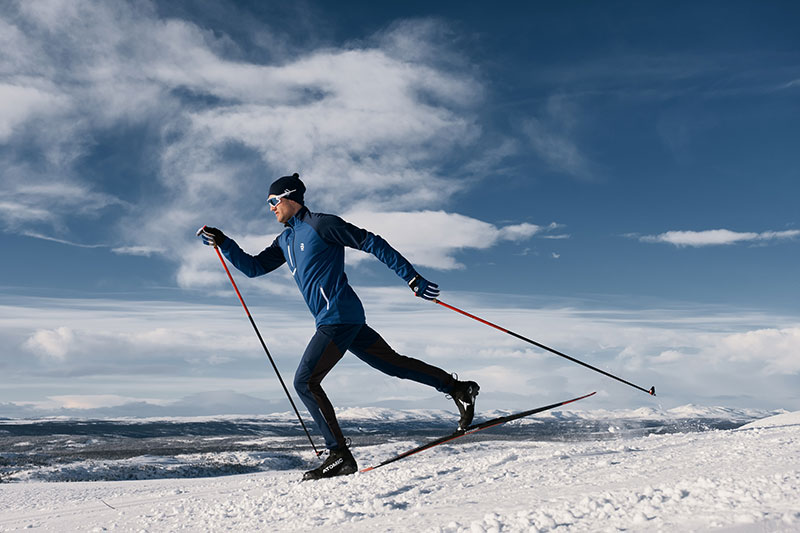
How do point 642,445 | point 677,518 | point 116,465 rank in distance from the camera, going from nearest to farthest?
point 677,518 → point 642,445 → point 116,465

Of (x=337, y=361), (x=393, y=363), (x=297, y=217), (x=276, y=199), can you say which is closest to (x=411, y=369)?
(x=393, y=363)

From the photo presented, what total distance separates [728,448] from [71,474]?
1298 cm

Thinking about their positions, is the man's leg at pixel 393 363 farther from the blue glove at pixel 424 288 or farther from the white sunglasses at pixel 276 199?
the white sunglasses at pixel 276 199

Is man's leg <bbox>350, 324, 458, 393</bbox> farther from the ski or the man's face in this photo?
the man's face

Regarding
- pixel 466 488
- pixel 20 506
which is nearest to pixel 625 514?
pixel 466 488

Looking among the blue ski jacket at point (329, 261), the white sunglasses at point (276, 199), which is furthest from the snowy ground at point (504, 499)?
the white sunglasses at point (276, 199)

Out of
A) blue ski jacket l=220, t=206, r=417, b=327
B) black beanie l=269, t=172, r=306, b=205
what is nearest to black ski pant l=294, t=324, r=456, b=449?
blue ski jacket l=220, t=206, r=417, b=327

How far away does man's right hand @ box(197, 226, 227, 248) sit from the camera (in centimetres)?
570

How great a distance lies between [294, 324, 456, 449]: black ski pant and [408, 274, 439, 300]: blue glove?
24.9 inches

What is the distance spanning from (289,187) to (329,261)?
84cm

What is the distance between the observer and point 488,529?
2934 mm

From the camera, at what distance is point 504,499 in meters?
3.72

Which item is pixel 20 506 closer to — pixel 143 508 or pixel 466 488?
pixel 143 508

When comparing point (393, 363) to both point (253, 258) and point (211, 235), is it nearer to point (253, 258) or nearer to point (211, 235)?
point (253, 258)
